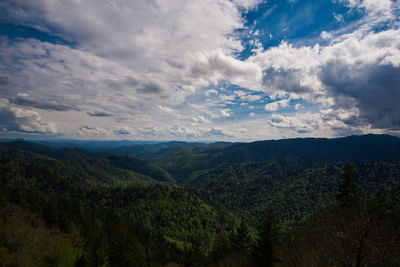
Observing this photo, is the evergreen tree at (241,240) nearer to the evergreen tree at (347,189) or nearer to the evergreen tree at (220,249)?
the evergreen tree at (220,249)

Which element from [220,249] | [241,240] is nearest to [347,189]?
[241,240]

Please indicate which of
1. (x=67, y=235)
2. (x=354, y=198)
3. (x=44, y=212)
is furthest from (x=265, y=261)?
(x=44, y=212)

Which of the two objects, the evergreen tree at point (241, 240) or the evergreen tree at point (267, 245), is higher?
the evergreen tree at point (267, 245)

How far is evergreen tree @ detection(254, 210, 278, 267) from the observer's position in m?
29.9

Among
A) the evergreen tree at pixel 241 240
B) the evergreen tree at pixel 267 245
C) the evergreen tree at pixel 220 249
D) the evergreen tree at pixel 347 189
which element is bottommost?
the evergreen tree at pixel 220 249

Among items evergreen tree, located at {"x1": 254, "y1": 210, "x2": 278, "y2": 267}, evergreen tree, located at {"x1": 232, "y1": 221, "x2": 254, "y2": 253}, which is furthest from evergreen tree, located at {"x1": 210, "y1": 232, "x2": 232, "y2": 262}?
evergreen tree, located at {"x1": 254, "y1": 210, "x2": 278, "y2": 267}

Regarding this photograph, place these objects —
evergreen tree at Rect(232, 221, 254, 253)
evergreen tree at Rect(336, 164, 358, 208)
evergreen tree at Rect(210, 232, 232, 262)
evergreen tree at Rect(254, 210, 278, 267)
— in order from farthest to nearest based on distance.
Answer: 1. evergreen tree at Rect(210, 232, 232, 262)
2. evergreen tree at Rect(232, 221, 254, 253)
3. evergreen tree at Rect(336, 164, 358, 208)
4. evergreen tree at Rect(254, 210, 278, 267)

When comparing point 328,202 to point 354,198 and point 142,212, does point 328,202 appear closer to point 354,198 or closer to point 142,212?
point 354,198

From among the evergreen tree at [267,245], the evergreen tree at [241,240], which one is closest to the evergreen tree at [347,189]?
the evergreen tree at [267,245]

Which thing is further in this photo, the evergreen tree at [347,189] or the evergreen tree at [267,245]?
the evergreen tree at [347,189]

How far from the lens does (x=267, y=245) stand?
30.4 meters

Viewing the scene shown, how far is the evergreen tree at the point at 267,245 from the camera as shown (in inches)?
1179

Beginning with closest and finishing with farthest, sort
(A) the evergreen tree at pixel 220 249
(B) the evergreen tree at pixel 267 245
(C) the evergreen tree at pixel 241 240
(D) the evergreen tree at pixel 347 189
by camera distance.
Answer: (B) the evergreen tree at pixel 267 245, (D) the evergreen tree at pixel 347 189, (C) the evergreen tree at pixel 241 240, (A) the evergreen tree at pixel 220 249

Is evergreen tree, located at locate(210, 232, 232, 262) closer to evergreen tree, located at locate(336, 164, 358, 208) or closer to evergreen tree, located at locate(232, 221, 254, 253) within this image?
evergreen tree, located at locate(232, 221, 254, 253)
